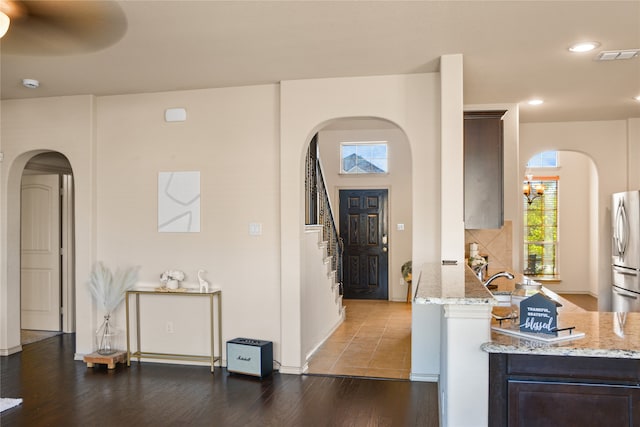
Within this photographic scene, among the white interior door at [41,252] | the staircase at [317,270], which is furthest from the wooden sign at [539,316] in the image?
the white interior door at [41,252]

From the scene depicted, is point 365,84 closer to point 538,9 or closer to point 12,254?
point 538,9

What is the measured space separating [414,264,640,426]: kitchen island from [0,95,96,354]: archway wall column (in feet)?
14.3

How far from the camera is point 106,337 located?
5.23 meters

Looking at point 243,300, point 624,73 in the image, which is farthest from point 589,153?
point 243,300

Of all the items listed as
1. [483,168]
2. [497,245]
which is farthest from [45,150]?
[497,245]

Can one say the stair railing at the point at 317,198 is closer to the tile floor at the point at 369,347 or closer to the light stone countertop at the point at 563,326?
the tile floor at the point at 369,347

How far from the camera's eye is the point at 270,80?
486 centimetres

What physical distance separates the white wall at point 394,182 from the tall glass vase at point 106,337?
16.7 ft

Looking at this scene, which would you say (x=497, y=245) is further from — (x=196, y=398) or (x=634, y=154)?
(x=196, y=398)

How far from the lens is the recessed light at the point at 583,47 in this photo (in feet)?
12.7

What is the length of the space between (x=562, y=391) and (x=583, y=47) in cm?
284

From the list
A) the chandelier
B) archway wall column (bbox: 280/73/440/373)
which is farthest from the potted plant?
the chandelier

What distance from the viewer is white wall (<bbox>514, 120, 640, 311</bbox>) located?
673cm

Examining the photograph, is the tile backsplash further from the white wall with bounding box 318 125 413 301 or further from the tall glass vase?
the tall glass vase
